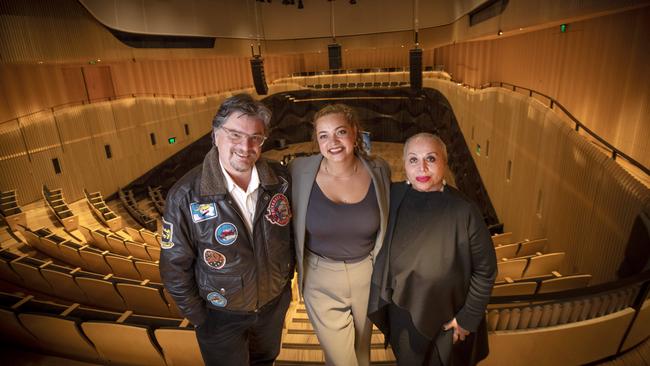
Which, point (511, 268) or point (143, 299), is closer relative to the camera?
point (143, 299)

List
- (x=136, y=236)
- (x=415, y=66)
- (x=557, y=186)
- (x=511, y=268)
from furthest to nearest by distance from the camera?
(x=415, y=66) < (x=136, y=236) < (x=557, y=186) < (x=511, y=268)

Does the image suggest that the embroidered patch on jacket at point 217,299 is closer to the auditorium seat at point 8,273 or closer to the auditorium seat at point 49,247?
the auditorium seat at point 8,273

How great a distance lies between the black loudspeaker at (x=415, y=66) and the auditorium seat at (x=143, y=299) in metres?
7.80

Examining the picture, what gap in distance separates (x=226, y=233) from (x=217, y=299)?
38 centimetres

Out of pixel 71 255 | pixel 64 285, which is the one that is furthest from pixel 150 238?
pixel 64 285

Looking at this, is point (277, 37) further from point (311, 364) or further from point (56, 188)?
point (311, 364)

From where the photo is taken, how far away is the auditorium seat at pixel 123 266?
5023mm

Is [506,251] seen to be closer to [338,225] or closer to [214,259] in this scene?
[338,225]

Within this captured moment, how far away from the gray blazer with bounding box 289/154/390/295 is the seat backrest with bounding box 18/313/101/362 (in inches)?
77.6

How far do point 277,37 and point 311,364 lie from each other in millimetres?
19793

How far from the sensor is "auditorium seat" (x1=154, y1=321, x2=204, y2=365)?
253cm

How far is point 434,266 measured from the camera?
1731mm

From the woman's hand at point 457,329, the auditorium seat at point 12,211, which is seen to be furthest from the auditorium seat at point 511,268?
the auditorium seat at point 12,211

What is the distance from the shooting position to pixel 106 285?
3965mm
